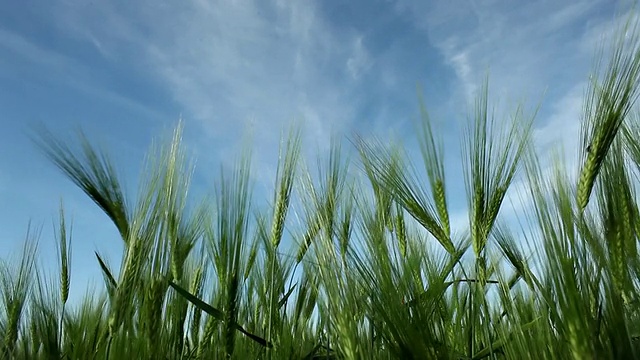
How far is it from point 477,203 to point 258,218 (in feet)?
2.29

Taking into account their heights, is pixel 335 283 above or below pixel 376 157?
below

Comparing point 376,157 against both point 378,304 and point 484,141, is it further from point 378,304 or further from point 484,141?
point 378,304

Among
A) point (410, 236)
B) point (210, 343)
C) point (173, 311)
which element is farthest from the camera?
point (410, 236)

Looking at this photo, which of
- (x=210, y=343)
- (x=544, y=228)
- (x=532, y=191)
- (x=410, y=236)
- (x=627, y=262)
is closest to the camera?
(x=544, y=228)

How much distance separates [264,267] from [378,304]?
55 centimetres

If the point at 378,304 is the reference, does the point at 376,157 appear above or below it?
above

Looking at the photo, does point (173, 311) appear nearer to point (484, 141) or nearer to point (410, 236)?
point (410, 236)

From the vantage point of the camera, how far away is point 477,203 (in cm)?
179

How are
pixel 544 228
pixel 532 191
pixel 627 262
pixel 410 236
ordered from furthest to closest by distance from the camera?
1. pixel 410 236
2. pixel 627 262
3. pixel 532 191
4. pixel 544 228

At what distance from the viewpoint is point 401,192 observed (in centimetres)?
204

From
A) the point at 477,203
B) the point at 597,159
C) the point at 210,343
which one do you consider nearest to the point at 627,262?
the point at 597,159

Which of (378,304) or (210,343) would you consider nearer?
(378,304)

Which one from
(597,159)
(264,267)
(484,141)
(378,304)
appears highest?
(484,141)

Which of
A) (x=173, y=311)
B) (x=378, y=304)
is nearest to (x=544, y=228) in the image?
(x=378, y=304)
